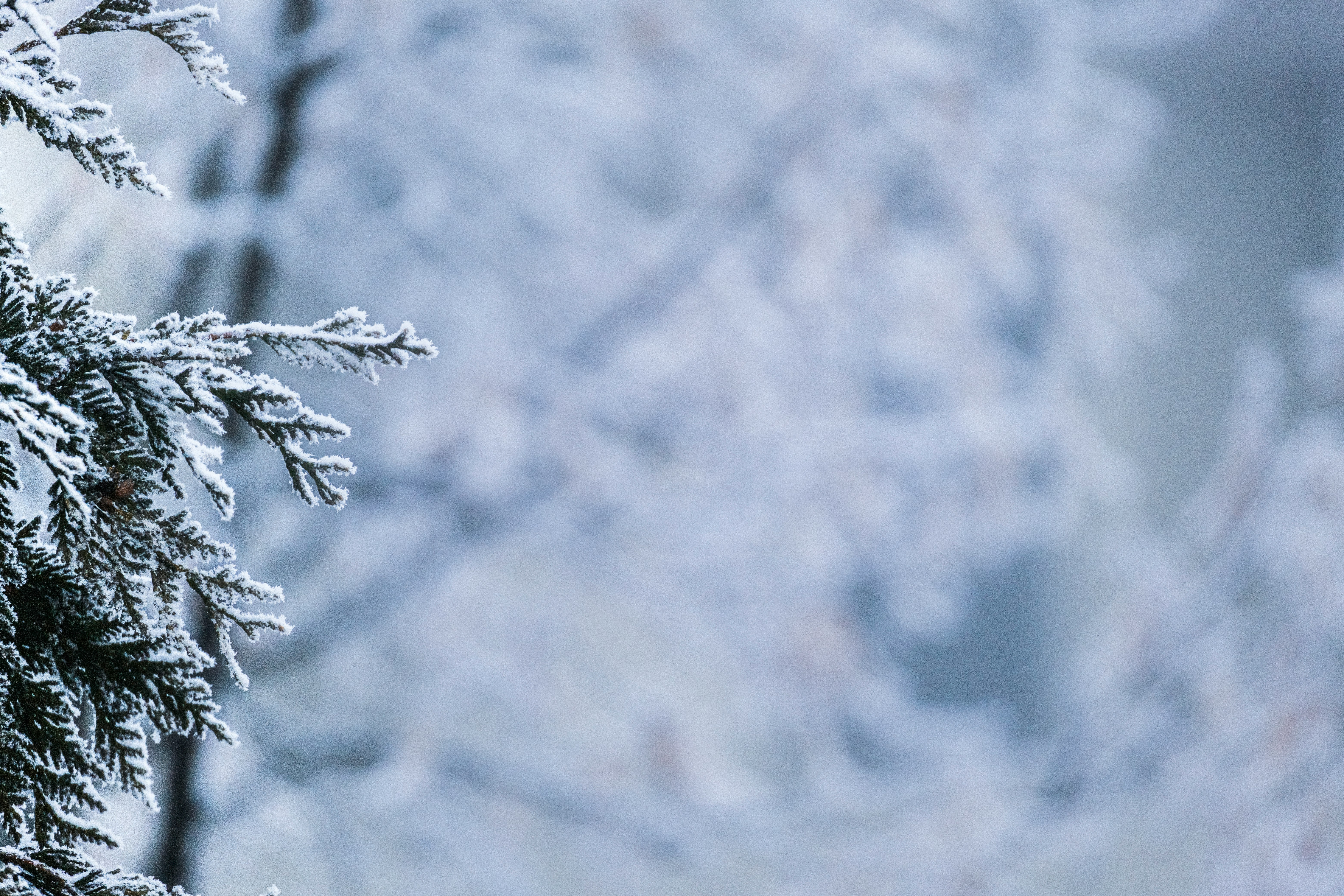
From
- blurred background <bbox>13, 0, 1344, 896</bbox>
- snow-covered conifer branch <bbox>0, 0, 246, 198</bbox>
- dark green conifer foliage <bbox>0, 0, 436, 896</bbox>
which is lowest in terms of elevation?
dark green conifer foliage <bbox>0, 0, 436, 896</bbox>

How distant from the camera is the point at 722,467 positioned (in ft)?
4.87

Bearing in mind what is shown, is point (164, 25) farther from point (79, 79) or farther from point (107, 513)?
point (107, 513)

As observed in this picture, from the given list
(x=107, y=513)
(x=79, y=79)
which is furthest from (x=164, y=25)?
(x=107, y=513)

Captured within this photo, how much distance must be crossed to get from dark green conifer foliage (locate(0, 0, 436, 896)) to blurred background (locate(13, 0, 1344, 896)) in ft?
2.13

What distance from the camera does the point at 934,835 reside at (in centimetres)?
156

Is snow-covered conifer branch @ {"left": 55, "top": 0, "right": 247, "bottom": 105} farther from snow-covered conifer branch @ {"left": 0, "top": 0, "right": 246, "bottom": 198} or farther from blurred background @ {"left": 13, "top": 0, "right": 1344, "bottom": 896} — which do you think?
blurred background @ {"left": 13, "top": 0, "right": 1344, "bottom": 896}

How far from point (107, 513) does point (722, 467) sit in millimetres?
1233

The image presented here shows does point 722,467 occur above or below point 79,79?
above

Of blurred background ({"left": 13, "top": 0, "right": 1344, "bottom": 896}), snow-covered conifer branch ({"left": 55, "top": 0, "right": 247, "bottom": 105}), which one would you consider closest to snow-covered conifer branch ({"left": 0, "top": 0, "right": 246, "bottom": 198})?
snow-covered conifer branch ({"left": 55, "top": 0, "right": 247, "bottom": 105})

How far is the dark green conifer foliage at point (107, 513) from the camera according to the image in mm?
262

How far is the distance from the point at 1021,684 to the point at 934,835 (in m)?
1.77

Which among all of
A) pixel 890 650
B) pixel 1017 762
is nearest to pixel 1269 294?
pixel 890 650

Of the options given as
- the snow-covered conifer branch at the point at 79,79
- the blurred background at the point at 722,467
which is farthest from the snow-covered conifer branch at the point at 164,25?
the blurred background at the point at 722,467

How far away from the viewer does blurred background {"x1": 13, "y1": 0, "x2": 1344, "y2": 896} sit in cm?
123
